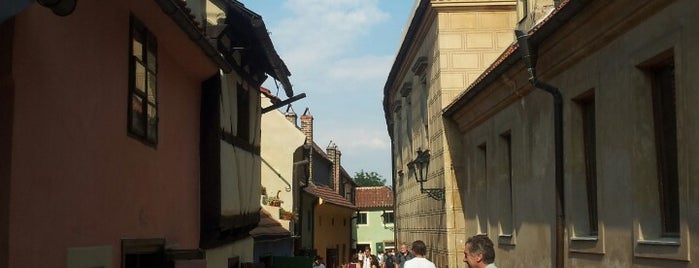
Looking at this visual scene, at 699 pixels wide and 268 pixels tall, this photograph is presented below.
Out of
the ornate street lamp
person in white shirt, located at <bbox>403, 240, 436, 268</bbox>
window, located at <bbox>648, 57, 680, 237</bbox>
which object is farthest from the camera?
the ornate street lamp

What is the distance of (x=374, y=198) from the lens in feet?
214

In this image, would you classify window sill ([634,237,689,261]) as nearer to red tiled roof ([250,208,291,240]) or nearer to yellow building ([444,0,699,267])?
yellow building ([444,0,699,267])

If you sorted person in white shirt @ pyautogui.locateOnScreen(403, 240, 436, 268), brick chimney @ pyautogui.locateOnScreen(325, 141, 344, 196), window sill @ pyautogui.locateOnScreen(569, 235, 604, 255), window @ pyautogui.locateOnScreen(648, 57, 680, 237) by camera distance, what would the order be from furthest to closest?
brick chimney @ pyautogui.locateOnScreen(325, 141, 344, 196)
person in white shirt @ pyautogui.locateOnScreen(403, 240, 436, 268)
window sill @ pyautogui.locateOnScreen(569, 235, 604, 255)
window @ pyautogui.locateOnScreen(648, 57, 680, 237)

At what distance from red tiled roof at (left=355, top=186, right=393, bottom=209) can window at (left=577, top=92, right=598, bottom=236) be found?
5348 centimetres

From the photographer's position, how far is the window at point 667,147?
326 inches

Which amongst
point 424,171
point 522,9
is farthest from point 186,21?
point 424,171

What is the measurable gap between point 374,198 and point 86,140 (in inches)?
2327

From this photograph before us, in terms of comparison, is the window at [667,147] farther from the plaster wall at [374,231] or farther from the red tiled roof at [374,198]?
the plaster wall at [374,231]

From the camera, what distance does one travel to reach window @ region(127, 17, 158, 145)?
769 cm

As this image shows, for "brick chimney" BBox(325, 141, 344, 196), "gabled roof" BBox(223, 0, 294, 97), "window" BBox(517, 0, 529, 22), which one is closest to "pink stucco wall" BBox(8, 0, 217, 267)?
"gabled roof" BBox(223, 0, 294, 97)

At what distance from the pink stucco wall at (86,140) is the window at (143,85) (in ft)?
0.40

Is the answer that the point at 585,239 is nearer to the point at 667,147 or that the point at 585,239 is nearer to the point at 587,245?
the point at 587,245

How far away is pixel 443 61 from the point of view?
19.5 meters

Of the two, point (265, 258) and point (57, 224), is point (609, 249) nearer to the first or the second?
point (57, 224)
